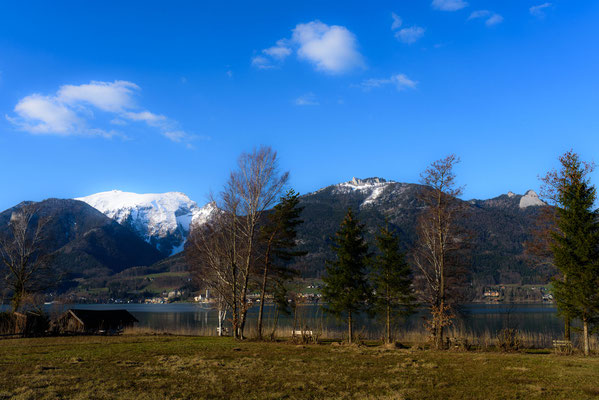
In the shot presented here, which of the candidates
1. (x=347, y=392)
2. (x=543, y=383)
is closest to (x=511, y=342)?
(x=543, y=383)

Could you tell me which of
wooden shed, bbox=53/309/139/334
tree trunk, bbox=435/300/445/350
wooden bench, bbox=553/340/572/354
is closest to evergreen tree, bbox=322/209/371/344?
tree trunk, bbox=435/300/445/350

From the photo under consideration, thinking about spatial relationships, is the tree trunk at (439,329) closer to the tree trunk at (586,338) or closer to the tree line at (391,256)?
the tree line at (391,256)

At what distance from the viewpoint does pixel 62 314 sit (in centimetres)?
4475

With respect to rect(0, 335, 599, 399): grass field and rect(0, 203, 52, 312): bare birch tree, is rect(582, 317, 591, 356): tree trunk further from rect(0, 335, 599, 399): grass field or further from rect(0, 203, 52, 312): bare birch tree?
rect(0, 203, 52, 312): bare birch tree

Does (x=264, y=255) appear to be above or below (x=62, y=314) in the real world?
above

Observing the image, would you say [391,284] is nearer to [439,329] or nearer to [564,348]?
[439,329]

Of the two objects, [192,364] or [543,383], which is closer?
[543,383]

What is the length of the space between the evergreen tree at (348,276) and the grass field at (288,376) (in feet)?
34.6

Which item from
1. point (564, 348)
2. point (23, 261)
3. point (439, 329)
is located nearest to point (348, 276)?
point (439, 329)

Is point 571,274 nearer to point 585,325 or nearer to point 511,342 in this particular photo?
point 585,325

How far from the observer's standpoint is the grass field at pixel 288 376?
1097 cm

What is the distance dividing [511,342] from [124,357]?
794 inches

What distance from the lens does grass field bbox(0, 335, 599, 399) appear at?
36.0 ft

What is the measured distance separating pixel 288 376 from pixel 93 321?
1488 inches
